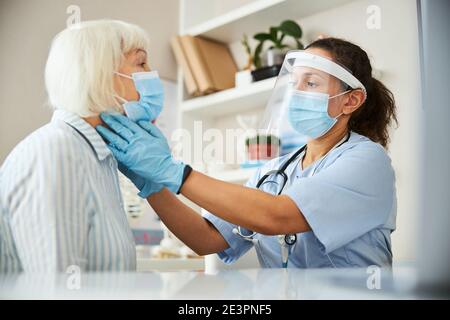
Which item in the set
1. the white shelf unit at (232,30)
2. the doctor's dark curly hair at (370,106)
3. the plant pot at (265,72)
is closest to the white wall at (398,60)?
the white shelf unit at (232,30)

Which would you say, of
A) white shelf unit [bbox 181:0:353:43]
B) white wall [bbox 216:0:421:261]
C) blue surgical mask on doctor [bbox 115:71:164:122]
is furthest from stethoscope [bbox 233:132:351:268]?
white shelf unit [bbox 181:0:353:43]

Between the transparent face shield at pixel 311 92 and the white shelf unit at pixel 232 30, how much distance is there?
892 millimetres

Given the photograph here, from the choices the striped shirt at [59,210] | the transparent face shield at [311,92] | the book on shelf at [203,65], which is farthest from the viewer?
the book on shelf at [203,65]

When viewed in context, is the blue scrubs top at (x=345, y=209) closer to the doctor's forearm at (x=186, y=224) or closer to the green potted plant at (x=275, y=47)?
the doctor's forearm at (x=186, y=224)

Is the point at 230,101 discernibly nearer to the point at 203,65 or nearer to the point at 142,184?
the point at 203,65

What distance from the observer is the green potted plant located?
235 centimetres

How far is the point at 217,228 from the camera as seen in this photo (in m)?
1.43

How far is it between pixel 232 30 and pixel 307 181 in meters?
1.67

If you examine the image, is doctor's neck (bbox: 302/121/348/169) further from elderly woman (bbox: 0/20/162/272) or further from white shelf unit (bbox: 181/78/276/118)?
white shelf unit (bbox: 181/78/276/118)

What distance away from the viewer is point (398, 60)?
2.14m

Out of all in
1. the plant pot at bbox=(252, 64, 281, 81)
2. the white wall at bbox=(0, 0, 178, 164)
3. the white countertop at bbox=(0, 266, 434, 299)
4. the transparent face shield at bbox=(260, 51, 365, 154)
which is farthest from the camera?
the plant pot at bbox=(252, 64, 281, 81)

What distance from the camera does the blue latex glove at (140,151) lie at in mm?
1100
